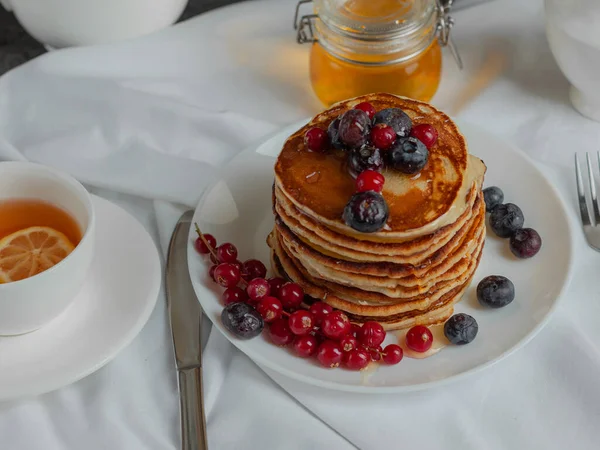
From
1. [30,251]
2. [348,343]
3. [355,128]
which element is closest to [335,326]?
[348,343]

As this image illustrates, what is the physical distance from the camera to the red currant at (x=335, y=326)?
1571mm

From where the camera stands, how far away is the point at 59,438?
1.56 meters

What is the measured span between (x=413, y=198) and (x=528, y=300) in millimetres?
342

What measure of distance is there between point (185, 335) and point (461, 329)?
0.55m

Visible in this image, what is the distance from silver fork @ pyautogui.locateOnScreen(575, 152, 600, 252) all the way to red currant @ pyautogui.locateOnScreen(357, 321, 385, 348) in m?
0.59

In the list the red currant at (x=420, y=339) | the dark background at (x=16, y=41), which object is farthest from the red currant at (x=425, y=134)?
the dark background at (x=16, y=41)

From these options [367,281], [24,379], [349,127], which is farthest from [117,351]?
[349,127]

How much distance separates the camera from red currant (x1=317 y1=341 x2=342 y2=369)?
154 centimetres

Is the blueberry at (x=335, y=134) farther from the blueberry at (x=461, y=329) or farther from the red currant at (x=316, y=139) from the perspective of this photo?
the blueberry at (x=461, y=329)

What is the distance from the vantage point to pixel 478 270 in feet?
5.81

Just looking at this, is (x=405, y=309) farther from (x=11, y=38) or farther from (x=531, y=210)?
(x=11, y=38)

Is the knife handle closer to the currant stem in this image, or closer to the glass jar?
the currant stem

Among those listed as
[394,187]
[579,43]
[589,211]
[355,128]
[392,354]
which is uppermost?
[355,128]

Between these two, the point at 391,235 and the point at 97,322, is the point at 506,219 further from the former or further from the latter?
the point at 97,322
